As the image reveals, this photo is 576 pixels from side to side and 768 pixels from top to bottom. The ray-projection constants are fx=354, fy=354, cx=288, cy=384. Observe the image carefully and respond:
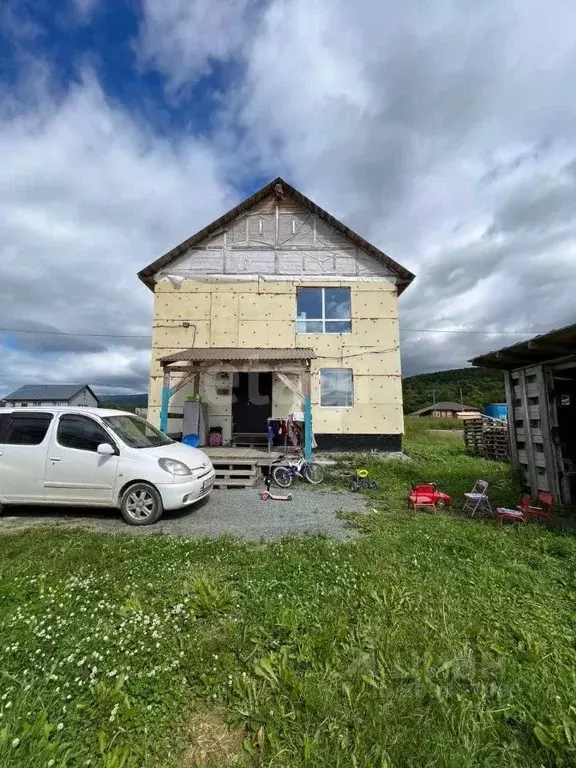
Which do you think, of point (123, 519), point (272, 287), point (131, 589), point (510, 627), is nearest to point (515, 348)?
point (510, 627)

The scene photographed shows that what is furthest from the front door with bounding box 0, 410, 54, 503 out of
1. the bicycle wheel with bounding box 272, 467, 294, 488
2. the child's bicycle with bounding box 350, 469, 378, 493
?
the child's bicycle with bounding box 350, 469, 378, 493

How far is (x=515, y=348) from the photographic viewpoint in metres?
6.62

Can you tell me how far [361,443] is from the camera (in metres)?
12.8

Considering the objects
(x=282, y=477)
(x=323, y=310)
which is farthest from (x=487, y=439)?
(x=282, y=477)

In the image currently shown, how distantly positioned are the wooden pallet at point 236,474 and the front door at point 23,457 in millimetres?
3615

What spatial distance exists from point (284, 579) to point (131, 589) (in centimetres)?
154

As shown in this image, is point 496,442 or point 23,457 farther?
point 496,442

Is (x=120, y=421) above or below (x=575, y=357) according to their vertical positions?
below

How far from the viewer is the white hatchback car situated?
582 centimetres

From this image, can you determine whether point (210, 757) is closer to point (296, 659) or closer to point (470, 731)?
point (296, 659)

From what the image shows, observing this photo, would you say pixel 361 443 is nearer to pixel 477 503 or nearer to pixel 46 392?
pixel 477 503

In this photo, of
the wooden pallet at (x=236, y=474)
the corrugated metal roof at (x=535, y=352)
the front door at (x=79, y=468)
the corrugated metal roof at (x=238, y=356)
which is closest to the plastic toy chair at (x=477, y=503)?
the corrugated metal roof at (x=535, y=352)

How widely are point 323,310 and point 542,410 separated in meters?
8.24

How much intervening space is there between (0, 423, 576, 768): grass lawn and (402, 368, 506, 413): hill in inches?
2854
